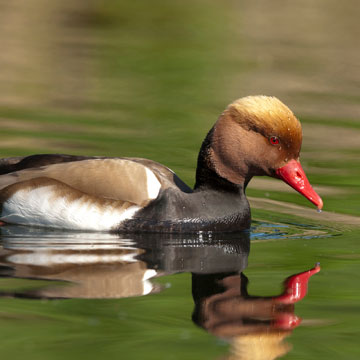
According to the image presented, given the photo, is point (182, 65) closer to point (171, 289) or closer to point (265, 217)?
point (265, 217)

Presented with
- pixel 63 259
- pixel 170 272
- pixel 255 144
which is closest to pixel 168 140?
pixel 255 144

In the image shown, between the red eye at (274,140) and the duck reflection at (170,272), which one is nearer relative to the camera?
the duck reflection at (170,272)

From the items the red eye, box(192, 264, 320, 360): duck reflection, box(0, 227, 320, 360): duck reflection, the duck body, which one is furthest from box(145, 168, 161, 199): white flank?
box(192, 264, 320, 360): duck reflection

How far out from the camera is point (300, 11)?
75.2 feet

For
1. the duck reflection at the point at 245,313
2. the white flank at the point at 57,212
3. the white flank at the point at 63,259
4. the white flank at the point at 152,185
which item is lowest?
the duck reflection at the point at 245,313

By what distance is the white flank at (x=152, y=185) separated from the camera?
7777 mm

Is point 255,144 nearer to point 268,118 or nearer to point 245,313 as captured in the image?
point 268,118

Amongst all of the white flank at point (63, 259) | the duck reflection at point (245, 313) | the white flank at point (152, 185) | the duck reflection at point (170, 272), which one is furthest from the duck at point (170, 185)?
the duck reflection at point (245, 313)

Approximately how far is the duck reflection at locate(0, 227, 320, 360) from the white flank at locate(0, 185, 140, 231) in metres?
0.11

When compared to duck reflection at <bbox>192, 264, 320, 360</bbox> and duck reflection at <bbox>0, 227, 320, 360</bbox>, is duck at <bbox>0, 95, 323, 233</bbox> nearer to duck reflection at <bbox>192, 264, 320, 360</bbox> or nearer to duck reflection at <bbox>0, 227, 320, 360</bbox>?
duck reflection at <bbox>0, 227, 320, 360</bbox>

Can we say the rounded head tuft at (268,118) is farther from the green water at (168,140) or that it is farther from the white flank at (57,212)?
the white flank at (57,212)

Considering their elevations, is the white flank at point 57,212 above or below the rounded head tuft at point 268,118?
below

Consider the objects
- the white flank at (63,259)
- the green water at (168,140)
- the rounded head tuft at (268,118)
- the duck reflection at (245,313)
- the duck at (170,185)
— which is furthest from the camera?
the duck at (170,185)

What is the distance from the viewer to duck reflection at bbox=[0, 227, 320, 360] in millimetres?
5656
